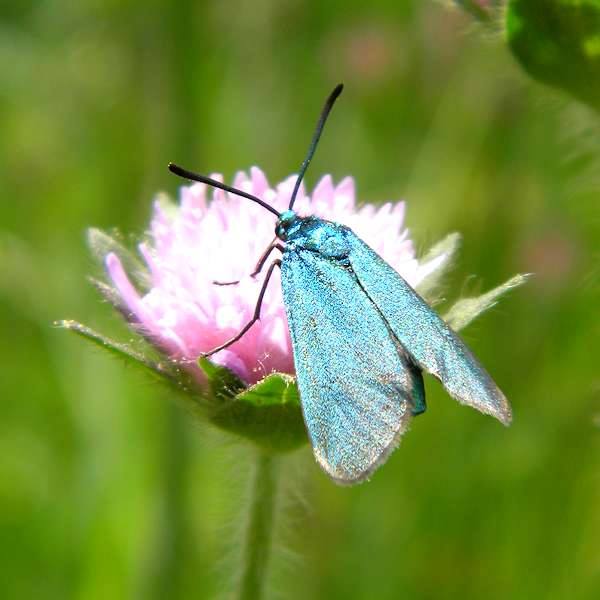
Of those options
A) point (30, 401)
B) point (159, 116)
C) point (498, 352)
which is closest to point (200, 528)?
point (30, 401)

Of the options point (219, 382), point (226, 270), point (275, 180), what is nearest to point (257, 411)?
point (219, 382)

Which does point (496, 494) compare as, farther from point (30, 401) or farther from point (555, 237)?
point (30, 401)

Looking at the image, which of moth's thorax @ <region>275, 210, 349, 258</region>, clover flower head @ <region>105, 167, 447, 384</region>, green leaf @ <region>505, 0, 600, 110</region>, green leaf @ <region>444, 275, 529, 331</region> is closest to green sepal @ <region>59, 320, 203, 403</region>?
clover flower head @ <region>105, 167, 447, 384</region>

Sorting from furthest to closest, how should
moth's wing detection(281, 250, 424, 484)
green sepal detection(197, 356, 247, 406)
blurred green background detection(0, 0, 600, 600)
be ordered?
1. blurred green background detection(0, 0, 600, 600)
2. green sepal detection(197, 356, 247, 406)
3. moth's wing detection(281, 250, 424, 484)

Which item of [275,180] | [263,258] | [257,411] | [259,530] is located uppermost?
[275,180]

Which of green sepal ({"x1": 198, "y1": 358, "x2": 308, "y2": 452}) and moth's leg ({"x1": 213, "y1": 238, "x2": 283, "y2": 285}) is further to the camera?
moth's leg ({"x1": 213, "y1": 238, "x2": 283, "y2": 285})

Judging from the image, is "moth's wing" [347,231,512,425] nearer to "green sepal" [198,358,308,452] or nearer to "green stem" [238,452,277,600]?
"green sepal" [198,358,308,452]

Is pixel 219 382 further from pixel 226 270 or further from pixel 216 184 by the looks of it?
pixel 216 184

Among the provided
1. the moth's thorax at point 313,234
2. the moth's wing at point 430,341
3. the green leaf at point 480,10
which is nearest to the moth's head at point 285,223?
the moth's thorax at point 313,234
